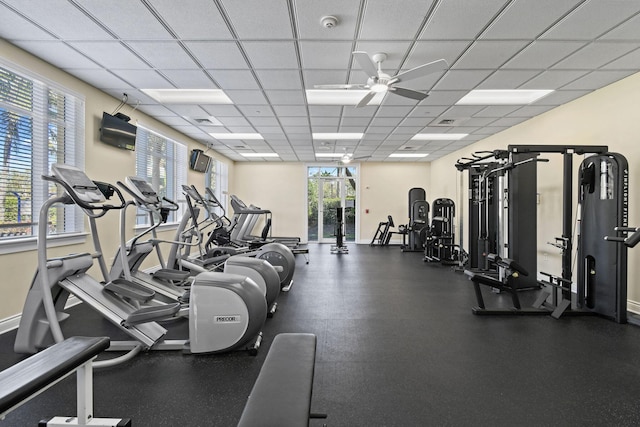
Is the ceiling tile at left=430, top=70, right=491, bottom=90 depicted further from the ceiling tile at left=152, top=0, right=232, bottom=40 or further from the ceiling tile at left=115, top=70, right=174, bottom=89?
the ceiling tile at left=115, top=70, right=174, bottom=89

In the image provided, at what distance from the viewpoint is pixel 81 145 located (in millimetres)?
4141

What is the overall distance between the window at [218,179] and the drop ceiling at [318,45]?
399cm

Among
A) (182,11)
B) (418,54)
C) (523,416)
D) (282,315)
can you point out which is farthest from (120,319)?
(418,54)

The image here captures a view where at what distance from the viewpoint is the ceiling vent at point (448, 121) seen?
5.66 m

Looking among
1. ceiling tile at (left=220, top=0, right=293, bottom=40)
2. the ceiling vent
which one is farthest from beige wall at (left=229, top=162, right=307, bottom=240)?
ceiling tile at (left=220, top=0, right=293, bottom=40)

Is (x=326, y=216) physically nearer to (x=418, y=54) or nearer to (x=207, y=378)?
(x=418, y=54)

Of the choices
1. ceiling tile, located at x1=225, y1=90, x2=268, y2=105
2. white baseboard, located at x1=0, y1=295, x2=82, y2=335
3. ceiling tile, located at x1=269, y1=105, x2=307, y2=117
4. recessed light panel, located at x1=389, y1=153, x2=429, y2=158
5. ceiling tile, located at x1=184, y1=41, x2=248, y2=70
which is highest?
recessed light panel, located at x1=389, y1=153, x2=429, y2=158

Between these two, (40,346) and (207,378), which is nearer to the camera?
(207,378)

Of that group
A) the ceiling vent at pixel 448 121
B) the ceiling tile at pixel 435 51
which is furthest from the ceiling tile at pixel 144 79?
the ceiling vent at pixel 448 121

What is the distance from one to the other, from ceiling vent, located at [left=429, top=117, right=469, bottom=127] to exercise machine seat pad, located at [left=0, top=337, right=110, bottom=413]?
5783 mm

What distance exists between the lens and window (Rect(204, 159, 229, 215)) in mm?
9047

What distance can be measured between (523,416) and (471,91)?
13.1 ft

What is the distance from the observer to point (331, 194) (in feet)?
36.1

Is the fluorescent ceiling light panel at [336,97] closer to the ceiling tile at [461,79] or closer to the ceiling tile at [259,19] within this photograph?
the ceiling tile at [461,79]
